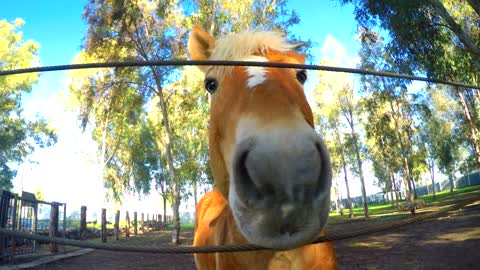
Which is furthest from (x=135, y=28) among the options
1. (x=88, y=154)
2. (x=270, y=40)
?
(x=88, y=154)

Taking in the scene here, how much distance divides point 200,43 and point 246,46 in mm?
753

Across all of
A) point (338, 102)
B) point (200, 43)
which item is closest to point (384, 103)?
point (338, 102)

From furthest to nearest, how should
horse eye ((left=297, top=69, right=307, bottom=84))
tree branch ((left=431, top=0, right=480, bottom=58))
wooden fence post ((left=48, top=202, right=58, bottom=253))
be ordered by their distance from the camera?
wooden fence post ((left=48, top=202, right=58, bottom=253))
tree branch ((left=431, top=0, right=480, bottom=58))
horse eye ((left=297, top=69, right=307, bottom=84))

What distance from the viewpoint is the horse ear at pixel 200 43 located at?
2.74m

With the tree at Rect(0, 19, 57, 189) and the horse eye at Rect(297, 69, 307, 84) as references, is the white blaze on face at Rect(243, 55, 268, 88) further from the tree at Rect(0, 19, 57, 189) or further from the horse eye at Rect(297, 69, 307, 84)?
the tree at Rect(0, 19, 57, 189)

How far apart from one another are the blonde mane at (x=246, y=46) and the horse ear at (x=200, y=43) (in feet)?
1.47

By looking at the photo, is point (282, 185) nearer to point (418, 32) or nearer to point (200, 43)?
point (200, 43)

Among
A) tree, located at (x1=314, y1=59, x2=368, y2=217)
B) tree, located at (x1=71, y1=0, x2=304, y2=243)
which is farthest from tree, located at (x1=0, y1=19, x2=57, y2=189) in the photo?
tree, located at (x1=314, y1=59, x2=368, y2=217)

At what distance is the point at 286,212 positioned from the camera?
3.93 ft

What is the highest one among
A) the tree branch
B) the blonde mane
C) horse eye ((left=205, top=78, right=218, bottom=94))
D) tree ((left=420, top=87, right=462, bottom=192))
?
tree ((left=420, top=87, right=462, bottom=192))

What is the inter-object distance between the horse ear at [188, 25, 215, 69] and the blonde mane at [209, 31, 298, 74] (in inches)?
17.6

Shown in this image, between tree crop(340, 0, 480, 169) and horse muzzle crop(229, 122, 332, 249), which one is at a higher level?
tree crop(340, 0, 480, 169)

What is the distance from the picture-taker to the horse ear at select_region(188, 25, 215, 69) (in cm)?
274

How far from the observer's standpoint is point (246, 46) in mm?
2129
